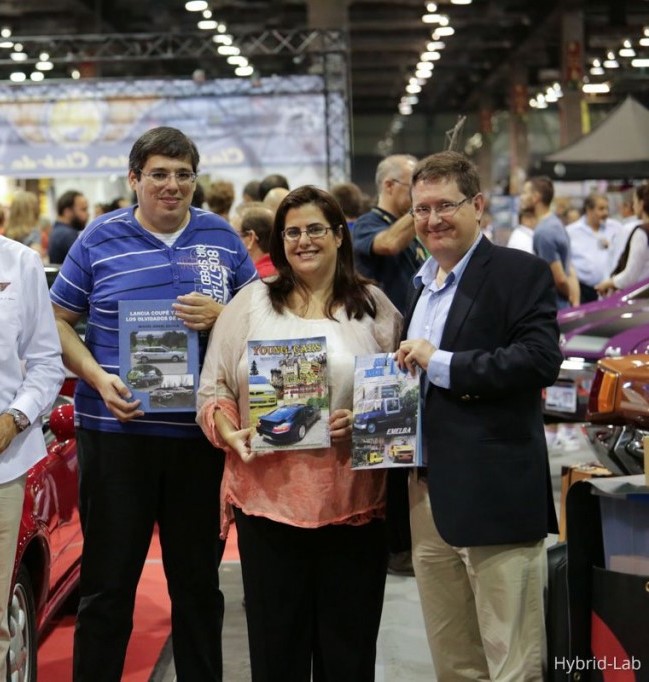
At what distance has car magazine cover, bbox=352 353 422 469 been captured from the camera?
128 inches

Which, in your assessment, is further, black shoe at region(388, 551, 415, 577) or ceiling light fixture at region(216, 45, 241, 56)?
ceiling light fixture at region(216, 45, 241, 56)

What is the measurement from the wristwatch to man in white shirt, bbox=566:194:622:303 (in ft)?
29.8

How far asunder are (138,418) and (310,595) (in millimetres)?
763

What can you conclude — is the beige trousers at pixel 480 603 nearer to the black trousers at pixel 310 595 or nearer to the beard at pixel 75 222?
the black trousers at pixel 310 595

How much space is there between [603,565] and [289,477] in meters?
0.88

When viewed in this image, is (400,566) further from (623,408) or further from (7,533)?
(7,533)

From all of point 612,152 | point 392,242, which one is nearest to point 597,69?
point 612,152

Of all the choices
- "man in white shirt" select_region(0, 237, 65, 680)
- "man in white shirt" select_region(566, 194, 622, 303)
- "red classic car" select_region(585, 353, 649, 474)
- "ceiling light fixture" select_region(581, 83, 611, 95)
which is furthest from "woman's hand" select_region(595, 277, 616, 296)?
"ceiling light fixture" select_region(581, 83, 611, 95)

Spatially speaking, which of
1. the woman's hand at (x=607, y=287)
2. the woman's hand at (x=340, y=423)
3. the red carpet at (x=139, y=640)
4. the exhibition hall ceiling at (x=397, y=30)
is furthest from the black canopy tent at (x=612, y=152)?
the woman's hand at (x=340, y=423)

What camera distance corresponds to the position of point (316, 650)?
11.7 ft

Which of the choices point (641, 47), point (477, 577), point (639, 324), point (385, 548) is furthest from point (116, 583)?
point (641, 47)

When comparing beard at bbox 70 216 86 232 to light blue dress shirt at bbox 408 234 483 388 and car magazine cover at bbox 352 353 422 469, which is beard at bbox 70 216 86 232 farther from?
car magazine cover at bbox 352 353 422 469

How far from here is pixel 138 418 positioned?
379cm

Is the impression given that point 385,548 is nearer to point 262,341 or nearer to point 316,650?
point 316,650
